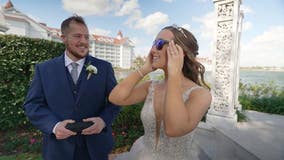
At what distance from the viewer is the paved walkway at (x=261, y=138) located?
2705 millimetres

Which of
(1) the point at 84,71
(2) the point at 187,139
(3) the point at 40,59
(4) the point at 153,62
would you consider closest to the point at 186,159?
(2) the point at 187,139

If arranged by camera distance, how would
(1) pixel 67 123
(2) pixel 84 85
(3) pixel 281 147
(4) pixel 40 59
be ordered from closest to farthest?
1. (1) pixel 67 123
2. (2) pixel 84 85
3. (3) pixel 281 147
4. (4) pixel 40 59

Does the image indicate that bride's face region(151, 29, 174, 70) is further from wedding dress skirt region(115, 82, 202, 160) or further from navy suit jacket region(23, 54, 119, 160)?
navy suit jacket region(23, 54, 119, 160)

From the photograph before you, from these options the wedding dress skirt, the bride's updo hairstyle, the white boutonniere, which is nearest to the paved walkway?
the wedding dress skirt

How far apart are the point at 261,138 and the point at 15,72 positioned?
5382 mm

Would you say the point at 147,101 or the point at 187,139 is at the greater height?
the point at 147,101

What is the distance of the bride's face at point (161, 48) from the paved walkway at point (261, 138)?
2.43 meters

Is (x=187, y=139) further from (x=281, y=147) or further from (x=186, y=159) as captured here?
(x=281, y=147)

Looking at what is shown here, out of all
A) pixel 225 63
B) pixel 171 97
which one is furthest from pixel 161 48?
pixel 225 63

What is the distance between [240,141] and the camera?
10.3ft

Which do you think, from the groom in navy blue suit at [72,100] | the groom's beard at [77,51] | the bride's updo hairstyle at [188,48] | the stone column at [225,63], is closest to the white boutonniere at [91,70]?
the groom in navy blue suit at [72,100]

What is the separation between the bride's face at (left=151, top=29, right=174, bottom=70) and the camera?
44.8 inches

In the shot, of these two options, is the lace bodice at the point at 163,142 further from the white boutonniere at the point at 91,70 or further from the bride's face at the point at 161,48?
the white boutonniere at the point at 91,70

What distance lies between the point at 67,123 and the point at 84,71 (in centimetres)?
48
